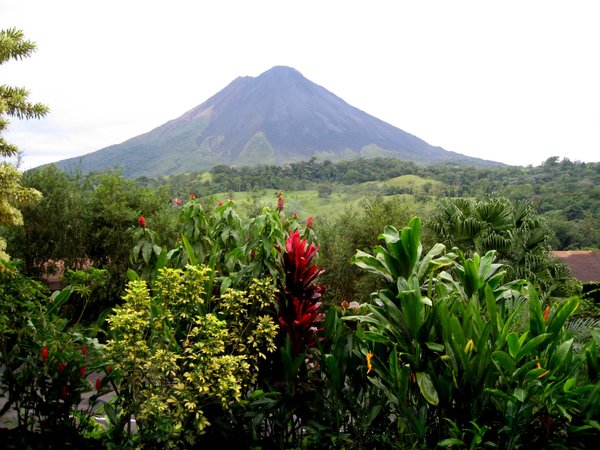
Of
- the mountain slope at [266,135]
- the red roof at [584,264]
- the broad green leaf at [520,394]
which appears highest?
the mountain slope at [266,135]

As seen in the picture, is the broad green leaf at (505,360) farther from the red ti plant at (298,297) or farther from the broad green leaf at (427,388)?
the red ti plant at (298,297)

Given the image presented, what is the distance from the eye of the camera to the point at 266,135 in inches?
4259

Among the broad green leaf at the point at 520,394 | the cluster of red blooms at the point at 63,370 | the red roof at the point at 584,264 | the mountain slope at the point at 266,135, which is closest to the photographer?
the broad green leaf at the point at 520,394

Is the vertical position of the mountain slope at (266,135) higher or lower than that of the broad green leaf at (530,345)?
higher

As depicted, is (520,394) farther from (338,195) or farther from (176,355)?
(338,195)

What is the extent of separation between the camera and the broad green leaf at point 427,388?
7.90 ft

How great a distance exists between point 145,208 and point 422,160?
86907 millimetres

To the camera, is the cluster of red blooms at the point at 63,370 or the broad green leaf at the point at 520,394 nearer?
the broad green leaf at the point at 520,394

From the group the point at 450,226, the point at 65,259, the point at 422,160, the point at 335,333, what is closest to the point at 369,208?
the point at 450,226

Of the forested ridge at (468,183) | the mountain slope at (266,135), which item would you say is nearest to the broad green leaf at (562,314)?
the forested ridge at (468,183)

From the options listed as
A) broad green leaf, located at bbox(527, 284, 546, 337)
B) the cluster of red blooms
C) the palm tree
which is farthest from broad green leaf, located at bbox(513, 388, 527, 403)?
the palm tree

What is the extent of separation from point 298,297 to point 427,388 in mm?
940

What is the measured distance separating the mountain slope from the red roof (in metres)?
71.4

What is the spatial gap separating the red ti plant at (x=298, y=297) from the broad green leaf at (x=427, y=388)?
71 centimetres
